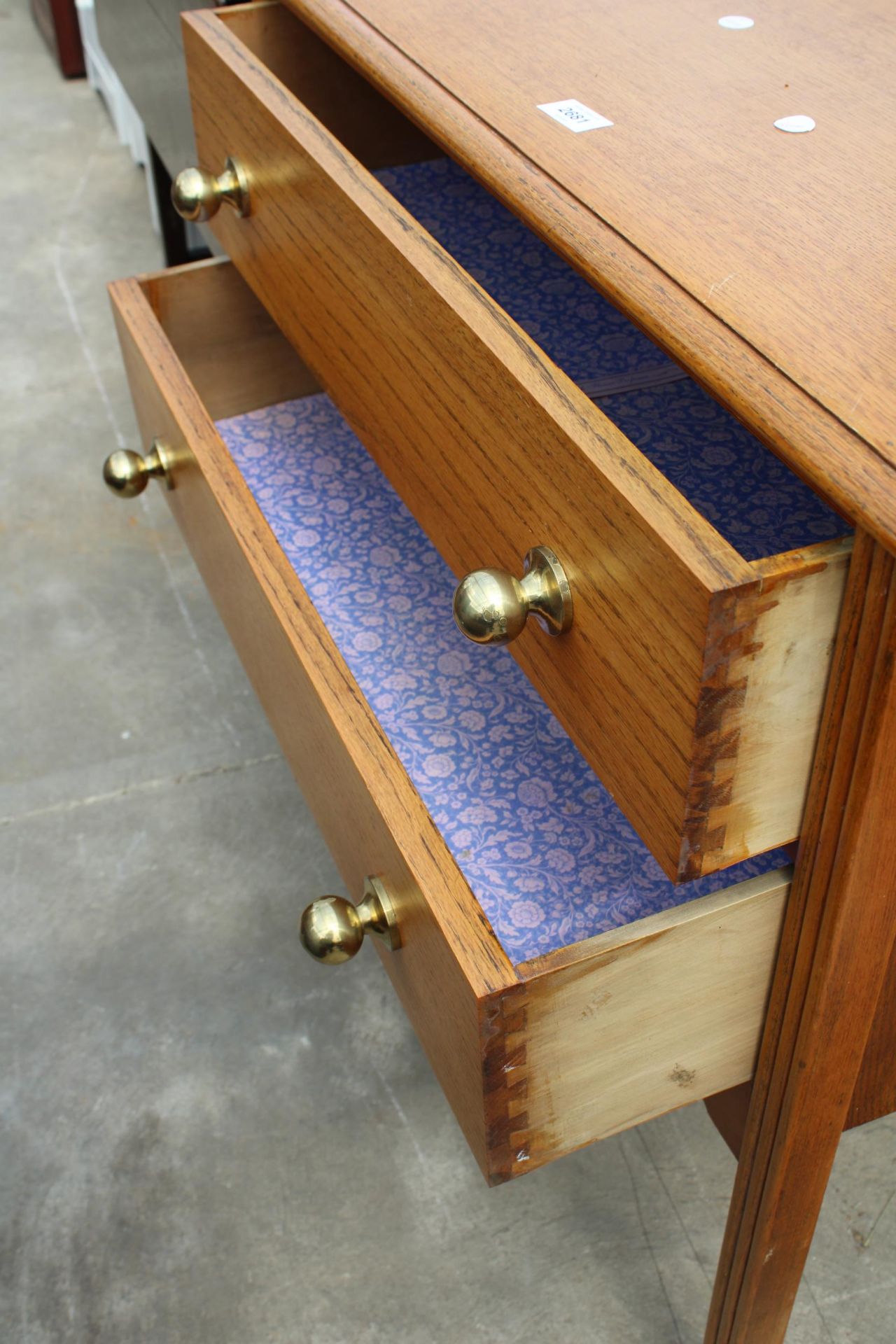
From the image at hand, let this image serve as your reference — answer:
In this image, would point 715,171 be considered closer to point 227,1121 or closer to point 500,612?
point 500,612

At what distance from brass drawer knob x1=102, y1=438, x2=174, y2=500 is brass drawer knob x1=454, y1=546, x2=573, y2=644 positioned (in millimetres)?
437

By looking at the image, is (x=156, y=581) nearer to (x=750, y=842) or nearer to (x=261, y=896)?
(x=261, y=896)

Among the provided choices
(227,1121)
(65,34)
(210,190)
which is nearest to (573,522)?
(210,190)

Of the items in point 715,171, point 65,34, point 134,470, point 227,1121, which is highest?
point 715,171

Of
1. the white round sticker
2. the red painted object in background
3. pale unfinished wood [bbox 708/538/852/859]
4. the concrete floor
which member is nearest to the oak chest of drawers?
pale unfinished wood [bbox 708/538/852/859]

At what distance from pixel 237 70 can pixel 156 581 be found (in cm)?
68

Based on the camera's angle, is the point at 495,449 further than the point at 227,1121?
No

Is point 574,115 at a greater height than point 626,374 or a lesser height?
greater

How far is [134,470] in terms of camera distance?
87 cm

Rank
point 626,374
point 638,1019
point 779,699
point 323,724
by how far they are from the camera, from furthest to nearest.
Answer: point 626,374 → point 323,724 → point 638,1019 → point 779,699

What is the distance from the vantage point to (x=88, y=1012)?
951 mm

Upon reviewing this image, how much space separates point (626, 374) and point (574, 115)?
21cm

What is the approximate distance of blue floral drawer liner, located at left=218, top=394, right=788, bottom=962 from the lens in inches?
23.3

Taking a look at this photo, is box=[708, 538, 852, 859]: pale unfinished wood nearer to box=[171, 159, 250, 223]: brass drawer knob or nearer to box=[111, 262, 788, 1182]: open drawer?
box=[111, 262, 788, 1182]: open drawer
